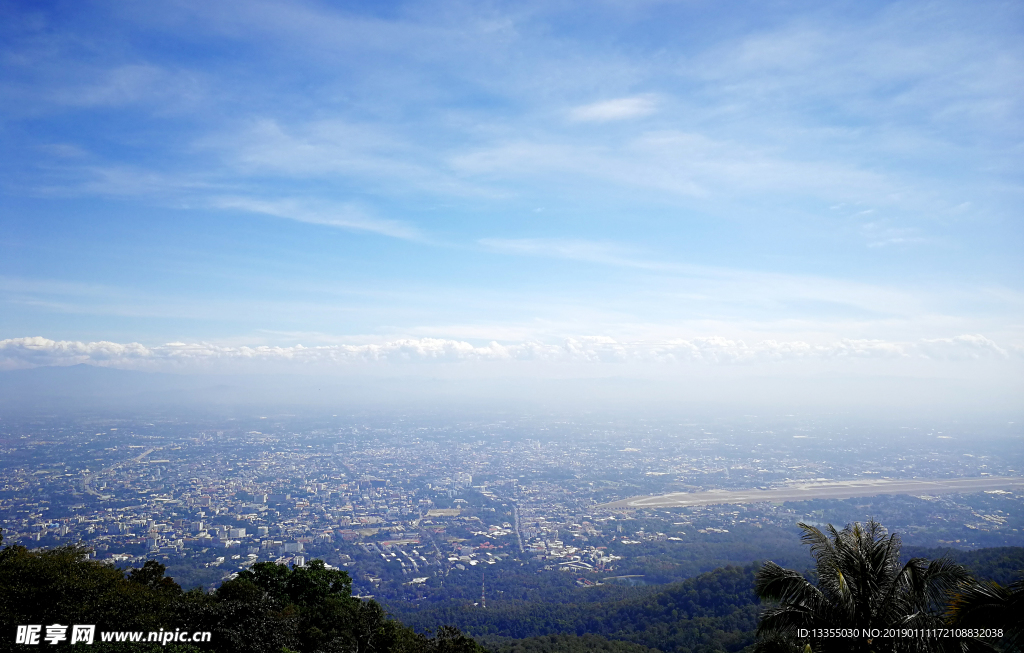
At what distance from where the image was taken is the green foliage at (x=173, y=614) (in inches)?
295

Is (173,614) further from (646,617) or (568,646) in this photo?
(646,617)

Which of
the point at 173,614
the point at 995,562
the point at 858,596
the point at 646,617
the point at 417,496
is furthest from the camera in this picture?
the point at 417,496

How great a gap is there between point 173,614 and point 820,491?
212 ft

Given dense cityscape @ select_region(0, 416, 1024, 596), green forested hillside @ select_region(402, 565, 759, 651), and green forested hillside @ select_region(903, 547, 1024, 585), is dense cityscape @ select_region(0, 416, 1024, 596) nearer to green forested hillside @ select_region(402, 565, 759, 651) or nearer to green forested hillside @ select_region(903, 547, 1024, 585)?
green forested hillside @ select_region(402, 565, 759, 651)

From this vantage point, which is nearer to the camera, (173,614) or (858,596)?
(858,596)

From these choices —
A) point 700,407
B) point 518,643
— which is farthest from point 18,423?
point 700,407

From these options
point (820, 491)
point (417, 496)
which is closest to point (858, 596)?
point (417, 496)

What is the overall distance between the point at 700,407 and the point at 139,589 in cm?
16689

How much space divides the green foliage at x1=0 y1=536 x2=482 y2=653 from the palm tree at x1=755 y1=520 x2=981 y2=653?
7.22 meters

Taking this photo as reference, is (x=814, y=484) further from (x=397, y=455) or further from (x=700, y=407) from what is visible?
(x=700, y=407)

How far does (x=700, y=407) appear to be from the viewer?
162m

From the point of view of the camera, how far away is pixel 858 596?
191 inches

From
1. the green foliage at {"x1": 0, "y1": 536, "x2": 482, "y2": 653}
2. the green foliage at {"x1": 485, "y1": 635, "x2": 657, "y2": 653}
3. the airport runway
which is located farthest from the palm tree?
the airport runway

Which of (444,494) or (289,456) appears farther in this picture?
(289,456)
